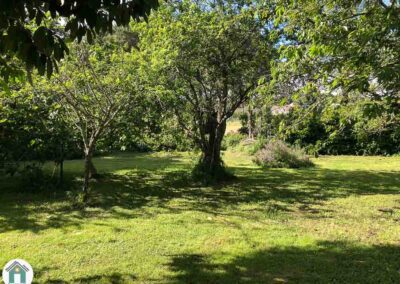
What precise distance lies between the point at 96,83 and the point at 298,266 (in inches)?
203

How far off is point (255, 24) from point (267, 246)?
6468 mm

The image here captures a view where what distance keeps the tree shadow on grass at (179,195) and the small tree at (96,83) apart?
99 centimetres

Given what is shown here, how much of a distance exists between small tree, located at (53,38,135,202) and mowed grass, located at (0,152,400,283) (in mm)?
1574

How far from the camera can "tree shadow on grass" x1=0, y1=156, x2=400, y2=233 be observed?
764 cm

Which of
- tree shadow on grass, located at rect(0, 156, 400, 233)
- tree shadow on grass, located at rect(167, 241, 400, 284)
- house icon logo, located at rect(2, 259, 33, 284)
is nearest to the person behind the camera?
house icon logo, located at rect(2, 259, 33, 284)

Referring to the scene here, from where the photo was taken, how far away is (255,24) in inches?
407

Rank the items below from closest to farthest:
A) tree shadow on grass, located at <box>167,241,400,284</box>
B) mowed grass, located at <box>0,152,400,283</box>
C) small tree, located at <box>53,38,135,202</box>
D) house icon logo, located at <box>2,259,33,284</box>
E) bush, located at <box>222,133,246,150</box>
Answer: house icon logo, located at <box>2,259,33,284</box>, tree shadow on grass, located at <box>167,241,400,284</box>, mowed grass, located at <box>0,152,400,283</box>, small tree, located at <box>53,38,135,202</box>, bush, located at <box>222,133,246,150</box>

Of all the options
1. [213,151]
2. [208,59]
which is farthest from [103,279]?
[213,151]

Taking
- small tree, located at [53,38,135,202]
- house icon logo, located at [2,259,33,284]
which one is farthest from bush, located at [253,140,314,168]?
house icon logo, located at [2,259,33,284]

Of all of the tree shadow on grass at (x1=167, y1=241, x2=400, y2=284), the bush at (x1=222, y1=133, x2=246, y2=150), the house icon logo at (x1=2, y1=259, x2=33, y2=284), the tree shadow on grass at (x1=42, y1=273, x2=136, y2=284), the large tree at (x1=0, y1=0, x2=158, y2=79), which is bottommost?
the tree shadow on grass at (x1=42, y1=273, x2=136, y2=284)

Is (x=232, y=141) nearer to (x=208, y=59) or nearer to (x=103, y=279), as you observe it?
(x=208, y=59)

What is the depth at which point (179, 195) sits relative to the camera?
31.6 ft

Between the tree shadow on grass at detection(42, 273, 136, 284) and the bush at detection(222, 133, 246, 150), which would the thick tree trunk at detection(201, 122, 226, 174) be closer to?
the tree shadow on grass at detection(42, 273, 136, 284)

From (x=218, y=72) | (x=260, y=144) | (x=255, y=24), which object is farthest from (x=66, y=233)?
(x=260, y=144)
